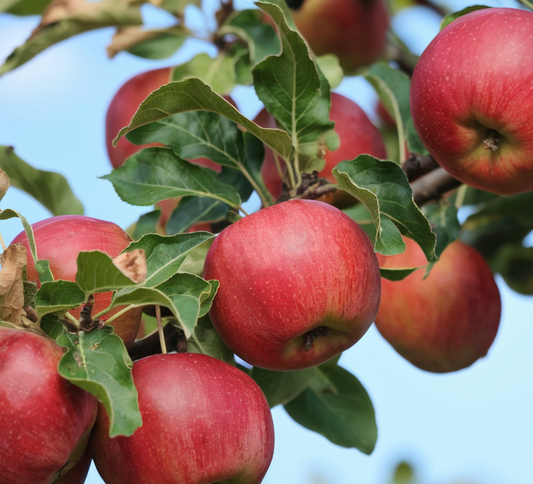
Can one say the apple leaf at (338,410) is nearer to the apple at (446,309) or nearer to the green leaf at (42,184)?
the apple at (446,309)

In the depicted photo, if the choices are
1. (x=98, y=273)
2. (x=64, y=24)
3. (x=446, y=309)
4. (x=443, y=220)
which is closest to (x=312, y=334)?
(x=98, y=273)

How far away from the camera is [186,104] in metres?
1.04

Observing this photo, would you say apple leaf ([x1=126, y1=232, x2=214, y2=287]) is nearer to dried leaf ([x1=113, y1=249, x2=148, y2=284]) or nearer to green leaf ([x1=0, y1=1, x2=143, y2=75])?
dried leaf ([x1=113, y1=249, x2=148, y2=284])

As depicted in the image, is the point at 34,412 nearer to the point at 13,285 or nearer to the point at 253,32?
the point at 13,285

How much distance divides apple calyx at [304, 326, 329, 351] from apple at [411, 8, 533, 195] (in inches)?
13.4

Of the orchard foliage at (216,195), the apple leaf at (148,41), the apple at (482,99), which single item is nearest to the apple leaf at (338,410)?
the orchard foliage at (216,195)

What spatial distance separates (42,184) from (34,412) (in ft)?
2.16

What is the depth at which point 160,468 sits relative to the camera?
0.84m

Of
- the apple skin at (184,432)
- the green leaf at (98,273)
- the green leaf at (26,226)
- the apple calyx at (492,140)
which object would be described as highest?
the apple calyx at (492,140)

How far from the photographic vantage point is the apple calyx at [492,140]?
101 centimetres

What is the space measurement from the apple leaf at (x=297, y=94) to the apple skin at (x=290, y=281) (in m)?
0.22

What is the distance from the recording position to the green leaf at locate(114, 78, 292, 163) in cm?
100

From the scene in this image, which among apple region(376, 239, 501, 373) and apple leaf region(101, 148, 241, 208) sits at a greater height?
apple leaf region(101, 148, 241, 208)

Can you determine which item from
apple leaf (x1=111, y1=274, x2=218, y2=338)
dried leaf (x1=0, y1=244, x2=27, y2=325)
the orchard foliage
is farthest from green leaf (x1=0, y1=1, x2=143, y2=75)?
apple leaf (x1=111, y1=274, x2=218, y2=338)
